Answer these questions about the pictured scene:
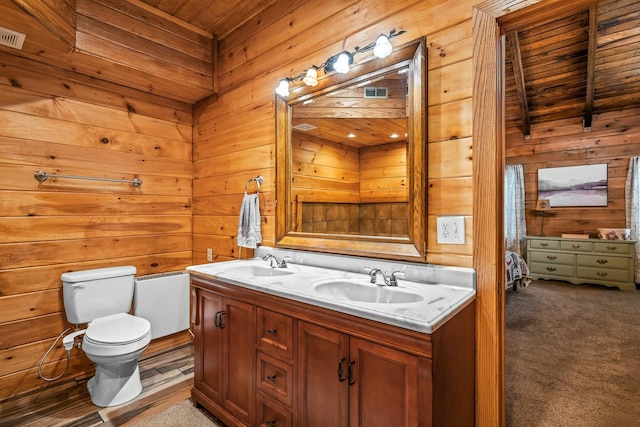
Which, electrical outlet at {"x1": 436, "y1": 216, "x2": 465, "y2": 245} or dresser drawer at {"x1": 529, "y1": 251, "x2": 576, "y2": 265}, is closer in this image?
electrical outlet at {"x1": 436, "y1": 216, "x2": 465, "y2": 245}

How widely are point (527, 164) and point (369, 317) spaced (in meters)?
6.23

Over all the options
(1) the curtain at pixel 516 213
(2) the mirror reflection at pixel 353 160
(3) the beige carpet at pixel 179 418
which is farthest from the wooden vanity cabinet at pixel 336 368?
(1) the curtain at pixel 516 213

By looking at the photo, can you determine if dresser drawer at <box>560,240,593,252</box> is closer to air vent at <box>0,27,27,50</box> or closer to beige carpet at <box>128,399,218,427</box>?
beige carpet at <box>128,399,218,427</box>

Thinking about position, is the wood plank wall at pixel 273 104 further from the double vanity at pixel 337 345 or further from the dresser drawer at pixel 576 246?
the dresser drawer at pixel 576 246

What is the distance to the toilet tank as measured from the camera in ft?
7.07

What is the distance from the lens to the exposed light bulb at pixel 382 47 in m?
1.55

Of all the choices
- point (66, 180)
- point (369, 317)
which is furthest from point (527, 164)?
point (66, 180)

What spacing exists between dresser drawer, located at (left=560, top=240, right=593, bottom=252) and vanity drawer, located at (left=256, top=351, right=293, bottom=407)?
5594 mm

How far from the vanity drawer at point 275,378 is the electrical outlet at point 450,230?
898 mm

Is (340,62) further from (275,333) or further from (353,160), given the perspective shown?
(275,333)

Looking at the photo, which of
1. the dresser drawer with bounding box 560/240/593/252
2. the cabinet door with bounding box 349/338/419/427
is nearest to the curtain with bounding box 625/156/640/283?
the dresser drawer with bounding box 560/240/593/252

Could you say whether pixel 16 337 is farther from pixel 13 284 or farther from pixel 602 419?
pixel 602 419

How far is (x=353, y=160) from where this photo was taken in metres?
1.91

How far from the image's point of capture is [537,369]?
2395mm
